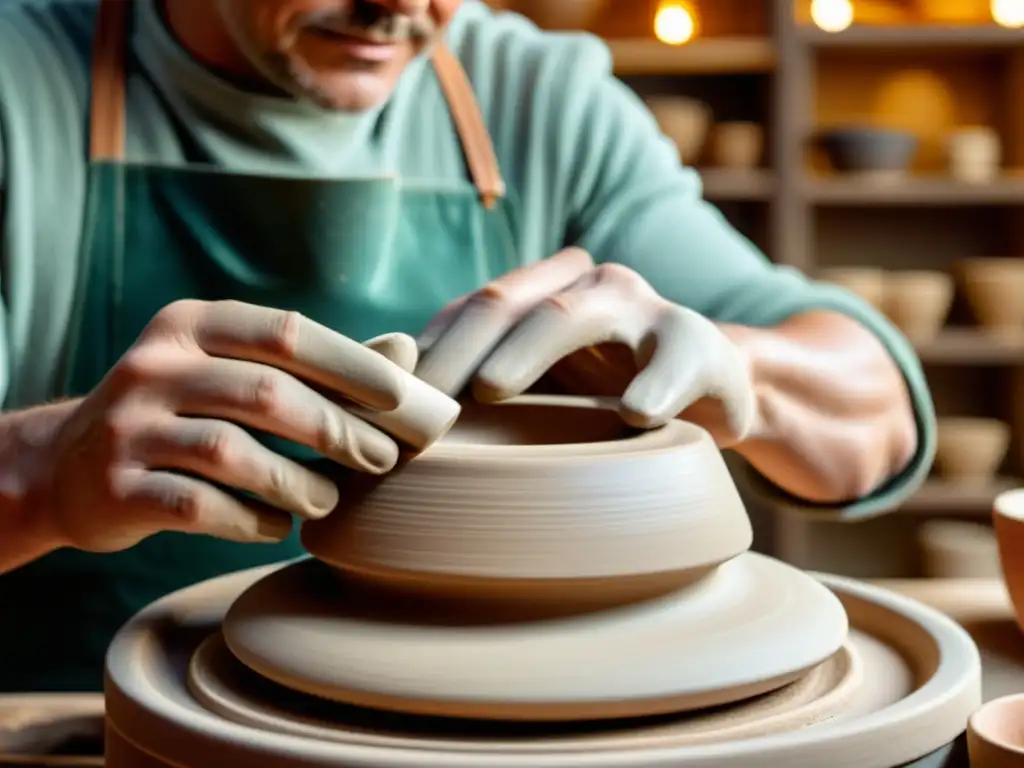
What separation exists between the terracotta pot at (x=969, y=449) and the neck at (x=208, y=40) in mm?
2543

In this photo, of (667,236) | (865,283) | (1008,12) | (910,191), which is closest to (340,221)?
(667,236)

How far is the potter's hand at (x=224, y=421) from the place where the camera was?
72 cm

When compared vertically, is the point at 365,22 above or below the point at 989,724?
above

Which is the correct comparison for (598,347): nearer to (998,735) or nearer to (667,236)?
(998,735)

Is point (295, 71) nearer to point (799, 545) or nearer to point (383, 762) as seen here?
point (383, 762)

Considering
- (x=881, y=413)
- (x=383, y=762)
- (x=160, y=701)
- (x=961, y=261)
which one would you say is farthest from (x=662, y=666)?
(x=961, y=261)

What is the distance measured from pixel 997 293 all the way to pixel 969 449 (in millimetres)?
437

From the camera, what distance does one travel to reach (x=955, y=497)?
3459 millimetres

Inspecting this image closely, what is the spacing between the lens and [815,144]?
3.53 metres

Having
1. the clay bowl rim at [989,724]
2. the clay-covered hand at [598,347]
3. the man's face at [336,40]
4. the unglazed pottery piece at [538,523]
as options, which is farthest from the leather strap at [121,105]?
the clay bowl rim at [989,724]

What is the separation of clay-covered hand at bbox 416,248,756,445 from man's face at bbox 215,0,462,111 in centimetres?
40

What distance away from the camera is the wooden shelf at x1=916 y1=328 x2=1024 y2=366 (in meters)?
3.45

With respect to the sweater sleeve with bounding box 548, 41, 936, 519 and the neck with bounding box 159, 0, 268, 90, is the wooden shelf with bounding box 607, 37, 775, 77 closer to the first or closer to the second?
the sweater sleeve with bounding box 548, 41, 936, 519

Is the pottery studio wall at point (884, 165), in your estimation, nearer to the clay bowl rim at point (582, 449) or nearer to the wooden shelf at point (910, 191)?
the wooden shelf at point (910, 191)
